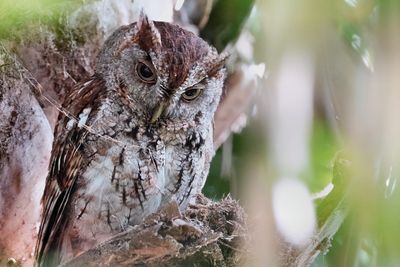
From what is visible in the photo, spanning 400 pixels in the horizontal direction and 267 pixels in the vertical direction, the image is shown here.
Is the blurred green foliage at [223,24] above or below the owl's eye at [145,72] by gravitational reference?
above

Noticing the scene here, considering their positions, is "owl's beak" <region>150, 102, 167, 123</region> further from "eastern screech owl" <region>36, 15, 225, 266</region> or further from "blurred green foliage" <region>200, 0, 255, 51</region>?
"blurred green foliage" <region>200, 0, 255, 51</region>

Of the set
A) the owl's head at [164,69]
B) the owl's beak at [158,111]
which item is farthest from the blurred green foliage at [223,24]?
the owl's beak at [158,111]

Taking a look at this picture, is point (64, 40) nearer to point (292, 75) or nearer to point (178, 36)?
point (178, 36)

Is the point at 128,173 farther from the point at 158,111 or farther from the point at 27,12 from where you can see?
the point at 27,12

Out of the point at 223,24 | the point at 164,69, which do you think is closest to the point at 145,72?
the point at 164,69

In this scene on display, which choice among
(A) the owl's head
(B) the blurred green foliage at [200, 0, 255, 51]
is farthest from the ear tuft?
(B) the blurred green foliage at [200, 0, 255, 51]

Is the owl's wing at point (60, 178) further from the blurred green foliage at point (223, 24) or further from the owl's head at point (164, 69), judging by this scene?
the blurred green foliage at point (223, 24)

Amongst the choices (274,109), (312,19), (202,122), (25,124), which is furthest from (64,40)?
(312,19)
